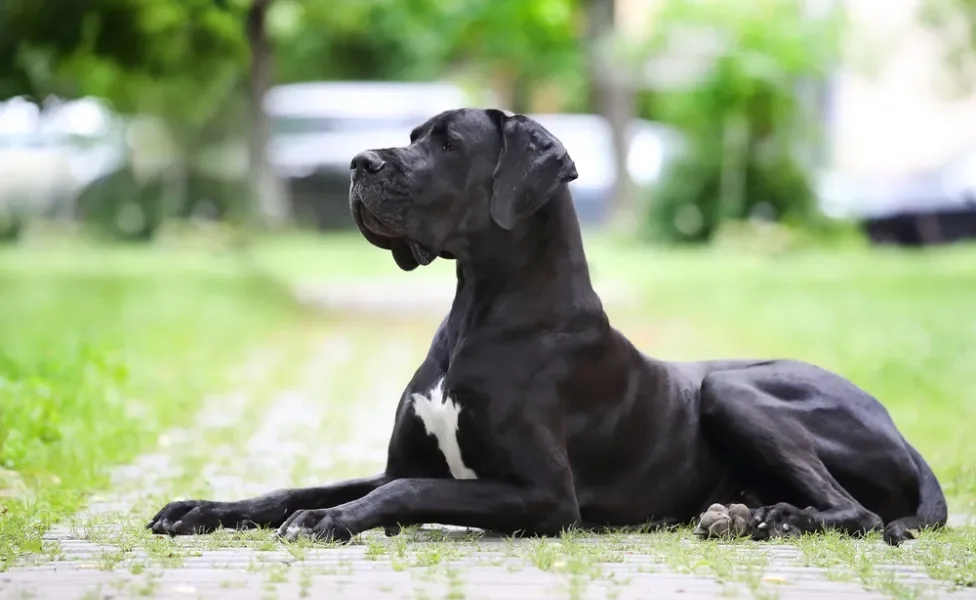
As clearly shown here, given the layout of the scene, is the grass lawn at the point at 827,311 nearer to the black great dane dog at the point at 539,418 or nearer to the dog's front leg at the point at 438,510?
the black great dane dog at the point at 539,418

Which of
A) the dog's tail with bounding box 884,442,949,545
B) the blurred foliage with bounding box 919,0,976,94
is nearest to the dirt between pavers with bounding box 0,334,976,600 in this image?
the dog's tail with bounding box 884,442,949,545

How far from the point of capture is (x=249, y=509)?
17.2ft

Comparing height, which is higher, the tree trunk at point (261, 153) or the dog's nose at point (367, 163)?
the tree trunk at point (261, 153)

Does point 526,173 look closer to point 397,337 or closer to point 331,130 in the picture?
point 397,337

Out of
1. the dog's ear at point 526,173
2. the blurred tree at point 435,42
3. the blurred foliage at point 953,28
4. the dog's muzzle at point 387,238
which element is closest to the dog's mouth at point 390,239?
the dog's muzzle at point 387,238

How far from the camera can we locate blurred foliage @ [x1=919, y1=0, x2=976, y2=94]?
2086cm

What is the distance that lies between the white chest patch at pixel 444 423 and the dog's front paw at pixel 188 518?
80 cm

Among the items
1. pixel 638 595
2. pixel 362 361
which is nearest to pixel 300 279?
pixel 362 361

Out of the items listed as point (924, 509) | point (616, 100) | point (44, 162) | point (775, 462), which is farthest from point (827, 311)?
point (44, 162)

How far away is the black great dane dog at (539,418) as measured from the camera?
5.00 m

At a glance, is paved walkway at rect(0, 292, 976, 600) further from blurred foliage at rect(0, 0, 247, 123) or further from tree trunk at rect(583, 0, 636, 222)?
tree trunk at rect(583, 0, 636, 222)

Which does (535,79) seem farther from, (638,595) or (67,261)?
(638,595)

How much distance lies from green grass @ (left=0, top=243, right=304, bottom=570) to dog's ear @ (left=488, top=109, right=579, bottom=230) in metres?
1.93

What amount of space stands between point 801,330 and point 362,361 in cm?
433
